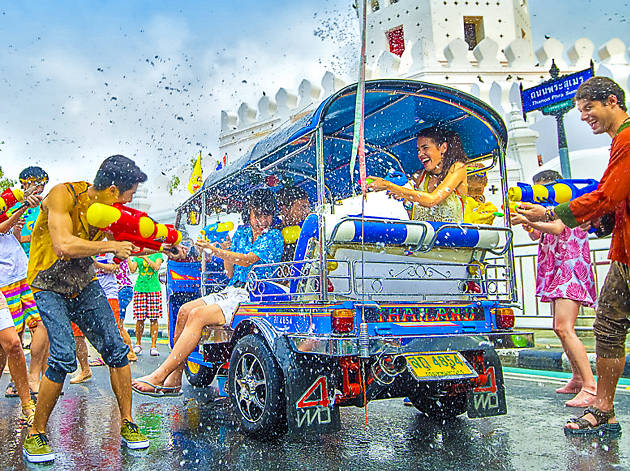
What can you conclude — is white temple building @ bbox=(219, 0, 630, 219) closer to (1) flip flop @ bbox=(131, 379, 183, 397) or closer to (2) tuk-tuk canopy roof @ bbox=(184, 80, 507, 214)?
(2) tuk-tuk canopy roof @ bbox=(184, 80, 507, 214)

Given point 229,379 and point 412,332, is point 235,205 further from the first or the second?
point 412,332

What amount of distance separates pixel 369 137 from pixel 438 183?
111 centimetres

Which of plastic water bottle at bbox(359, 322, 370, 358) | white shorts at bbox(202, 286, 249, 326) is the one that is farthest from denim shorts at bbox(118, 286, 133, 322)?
plastic water bottle at bbox(359, 322, 370, 358)

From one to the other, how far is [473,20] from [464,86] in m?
9.19

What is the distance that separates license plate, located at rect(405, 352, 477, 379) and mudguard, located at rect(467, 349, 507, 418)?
0.35m

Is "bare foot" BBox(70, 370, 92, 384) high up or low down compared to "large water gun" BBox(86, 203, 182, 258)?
down

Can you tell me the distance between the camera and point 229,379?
427 centimetres

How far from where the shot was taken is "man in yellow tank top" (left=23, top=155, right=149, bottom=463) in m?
3.70

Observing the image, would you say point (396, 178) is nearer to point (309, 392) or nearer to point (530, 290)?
point (309, 392)

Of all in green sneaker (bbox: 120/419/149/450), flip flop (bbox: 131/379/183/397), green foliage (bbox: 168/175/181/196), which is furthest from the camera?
green foliage (bbox: 168/175/181/196)

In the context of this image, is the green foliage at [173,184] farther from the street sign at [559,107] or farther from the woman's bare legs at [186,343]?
the woman's bare legs at [186,343]

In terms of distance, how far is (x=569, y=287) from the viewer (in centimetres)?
502

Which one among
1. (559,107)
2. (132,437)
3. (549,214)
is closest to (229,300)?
(132,437)

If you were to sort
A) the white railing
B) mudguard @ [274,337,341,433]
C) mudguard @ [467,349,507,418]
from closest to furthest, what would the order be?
mudguard @ [274,337,341,433]
mudguard @ [467,349,507,418]
the white railing
